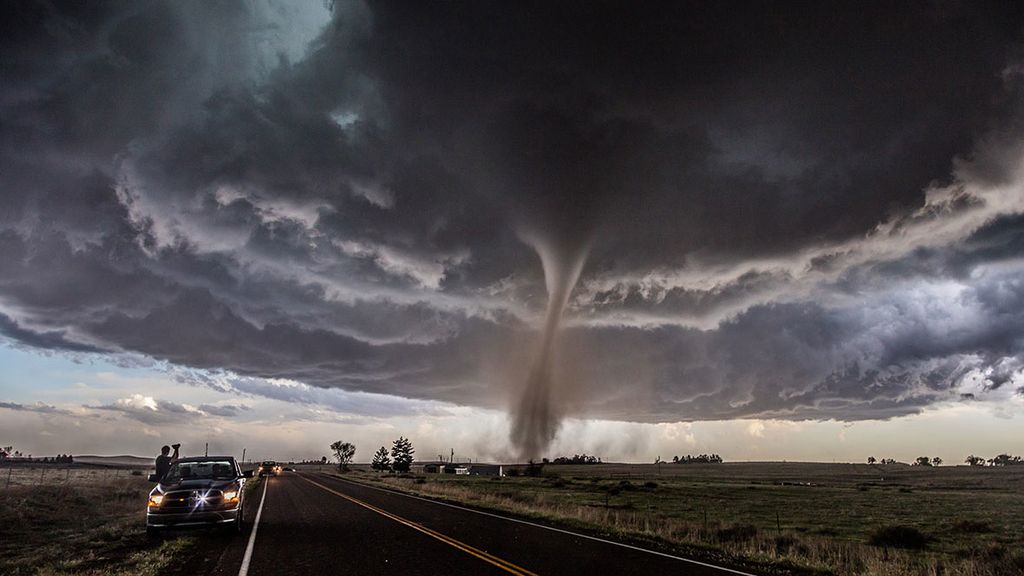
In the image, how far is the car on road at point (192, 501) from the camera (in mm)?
15156

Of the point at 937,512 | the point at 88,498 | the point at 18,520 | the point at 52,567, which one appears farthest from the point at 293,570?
the point at 937,512

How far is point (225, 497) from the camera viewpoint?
16.0m

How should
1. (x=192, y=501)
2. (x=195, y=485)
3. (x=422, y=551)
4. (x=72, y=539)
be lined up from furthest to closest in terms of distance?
(x=72, y=539) < (x=195, y=485) < (x=192, y=501) < (x=422, y=551)

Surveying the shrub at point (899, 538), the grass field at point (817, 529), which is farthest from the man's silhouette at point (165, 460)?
the shrub at point (899, 538)

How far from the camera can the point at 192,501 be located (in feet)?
50.6

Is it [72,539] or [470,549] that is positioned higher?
[470,549]

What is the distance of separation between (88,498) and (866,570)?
43.8m

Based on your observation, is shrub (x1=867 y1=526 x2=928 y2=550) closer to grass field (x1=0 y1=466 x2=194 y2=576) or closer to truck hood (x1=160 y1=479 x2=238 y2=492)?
truck hood (x1=160 y1=479 x2=238 y2=492)

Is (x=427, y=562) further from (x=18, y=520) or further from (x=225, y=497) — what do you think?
(x=18, y=520)

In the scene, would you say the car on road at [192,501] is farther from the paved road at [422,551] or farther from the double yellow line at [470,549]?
the double yellow line at [470,549]

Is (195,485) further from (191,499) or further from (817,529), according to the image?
(817,529)

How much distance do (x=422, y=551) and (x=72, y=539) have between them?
44.4ft

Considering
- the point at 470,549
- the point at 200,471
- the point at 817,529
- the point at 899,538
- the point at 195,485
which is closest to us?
the point at 470,549

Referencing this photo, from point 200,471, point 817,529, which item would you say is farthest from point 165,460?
point 817,529
